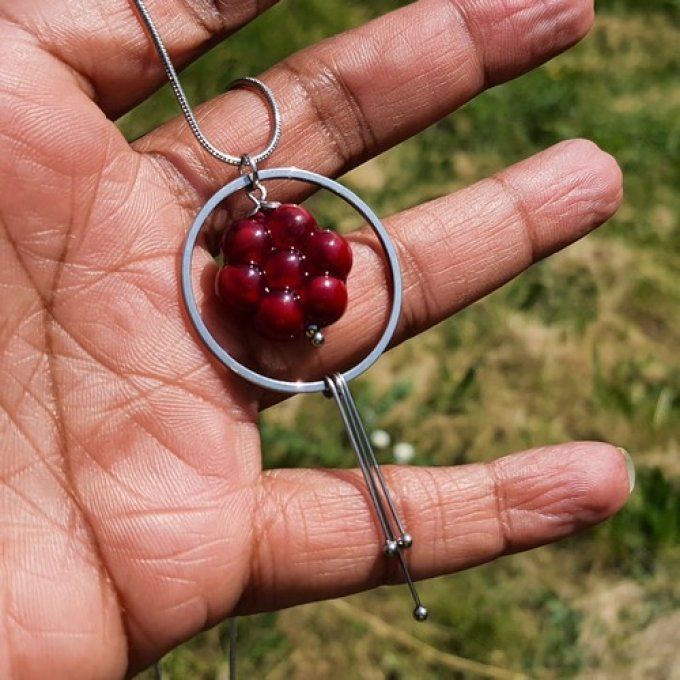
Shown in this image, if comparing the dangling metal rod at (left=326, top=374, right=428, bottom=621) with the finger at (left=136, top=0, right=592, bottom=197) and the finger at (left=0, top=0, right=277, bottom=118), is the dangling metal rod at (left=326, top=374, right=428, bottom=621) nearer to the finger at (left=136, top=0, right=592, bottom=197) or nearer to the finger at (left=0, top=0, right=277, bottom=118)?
the finger at (left=136, top=0, right=592, bottom=197)

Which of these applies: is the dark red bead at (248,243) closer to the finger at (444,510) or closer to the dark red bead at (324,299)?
the dark red bead at (324,299)

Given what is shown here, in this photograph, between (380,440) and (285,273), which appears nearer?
(285,273)

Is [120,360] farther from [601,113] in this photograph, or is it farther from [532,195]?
[601,113]

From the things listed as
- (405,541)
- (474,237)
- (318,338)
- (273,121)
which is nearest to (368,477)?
(405,541)

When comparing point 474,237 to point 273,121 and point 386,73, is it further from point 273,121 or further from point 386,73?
point 273,121

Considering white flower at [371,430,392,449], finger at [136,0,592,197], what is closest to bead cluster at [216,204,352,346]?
finger at [136,0,592,197]

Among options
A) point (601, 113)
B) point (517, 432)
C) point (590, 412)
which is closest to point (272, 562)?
point (517, 432)
